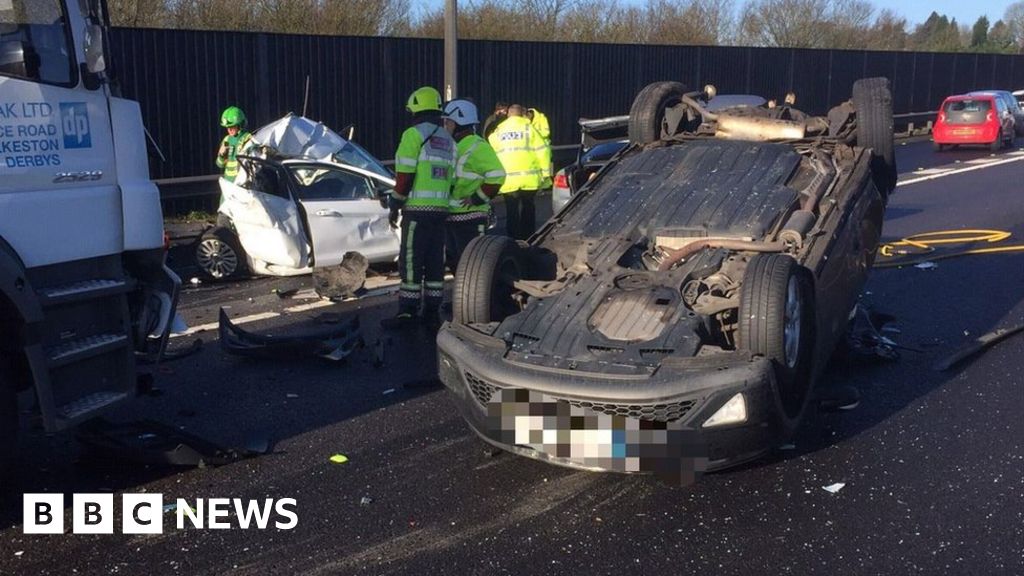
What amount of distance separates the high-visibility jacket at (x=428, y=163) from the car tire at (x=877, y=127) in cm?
300

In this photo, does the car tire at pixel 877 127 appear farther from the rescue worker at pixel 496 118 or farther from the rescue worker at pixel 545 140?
the rescue worker at pixel 496 118

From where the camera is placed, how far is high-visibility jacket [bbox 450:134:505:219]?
8.57 metres

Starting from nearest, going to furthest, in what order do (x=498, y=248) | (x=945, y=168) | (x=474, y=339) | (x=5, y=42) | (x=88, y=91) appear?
(x=5, y=42)
(x=88, y=91)
(x=474, y=339)
(x=498, y=248)
(x=945, y=168)

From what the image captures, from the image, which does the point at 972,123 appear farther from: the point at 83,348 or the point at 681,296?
the point at 83,348

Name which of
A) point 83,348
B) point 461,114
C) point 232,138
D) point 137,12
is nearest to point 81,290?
point 83,348

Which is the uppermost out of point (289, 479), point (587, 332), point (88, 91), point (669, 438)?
point (88, 91)

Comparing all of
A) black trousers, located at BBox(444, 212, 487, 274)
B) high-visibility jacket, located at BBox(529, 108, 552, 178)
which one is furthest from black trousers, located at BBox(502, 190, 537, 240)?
black trousers, located at BBox(444, 212, 487, 274)

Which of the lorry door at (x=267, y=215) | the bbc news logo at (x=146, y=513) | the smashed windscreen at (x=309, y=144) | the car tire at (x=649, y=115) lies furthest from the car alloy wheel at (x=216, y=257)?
the bbc news logo at (x=146, y=513)

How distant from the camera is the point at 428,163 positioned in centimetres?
828

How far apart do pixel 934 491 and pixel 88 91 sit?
432 cm

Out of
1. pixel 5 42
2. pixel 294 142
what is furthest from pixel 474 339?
pixel 294 142

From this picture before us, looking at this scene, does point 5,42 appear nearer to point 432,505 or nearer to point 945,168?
point 432,505

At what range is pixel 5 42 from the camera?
470cm

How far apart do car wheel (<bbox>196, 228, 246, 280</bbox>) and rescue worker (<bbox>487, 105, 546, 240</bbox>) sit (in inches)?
106
